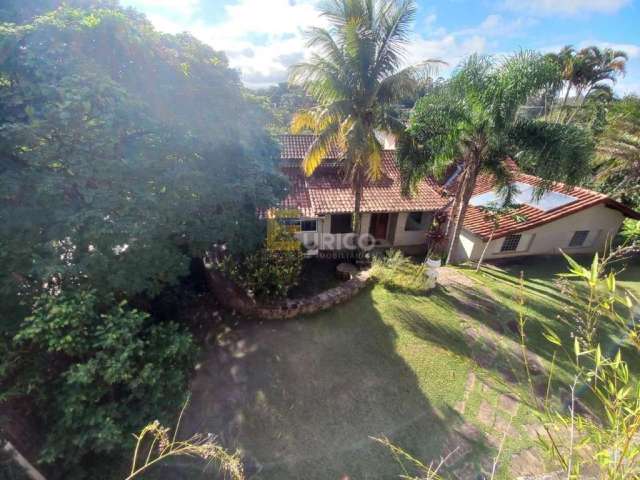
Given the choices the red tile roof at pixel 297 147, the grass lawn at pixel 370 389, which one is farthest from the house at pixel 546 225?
the red tile roof at pixel 297 147

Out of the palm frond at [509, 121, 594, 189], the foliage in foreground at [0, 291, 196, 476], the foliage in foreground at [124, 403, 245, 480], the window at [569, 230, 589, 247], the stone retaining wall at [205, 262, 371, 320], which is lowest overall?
the stone retaining wall at [205, 262, 371, 320]

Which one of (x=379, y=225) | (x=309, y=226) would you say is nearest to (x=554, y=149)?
(x=379, y=225)

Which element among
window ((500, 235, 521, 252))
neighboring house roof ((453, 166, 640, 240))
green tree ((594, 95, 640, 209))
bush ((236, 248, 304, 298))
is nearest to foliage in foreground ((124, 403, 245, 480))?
bush ((236, 248, 304, 298))

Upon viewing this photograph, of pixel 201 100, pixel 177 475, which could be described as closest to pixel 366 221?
pixel 201 100

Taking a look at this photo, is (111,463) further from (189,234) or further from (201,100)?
(201,100)

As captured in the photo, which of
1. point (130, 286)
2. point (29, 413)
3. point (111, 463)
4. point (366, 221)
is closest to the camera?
point (29, 413)

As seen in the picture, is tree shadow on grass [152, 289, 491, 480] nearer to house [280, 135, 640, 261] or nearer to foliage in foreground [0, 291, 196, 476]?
foliage in foreground [0, 291, 196, 476]
